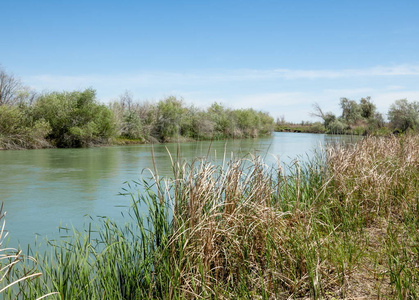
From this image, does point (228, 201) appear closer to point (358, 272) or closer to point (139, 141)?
point (358, 272)

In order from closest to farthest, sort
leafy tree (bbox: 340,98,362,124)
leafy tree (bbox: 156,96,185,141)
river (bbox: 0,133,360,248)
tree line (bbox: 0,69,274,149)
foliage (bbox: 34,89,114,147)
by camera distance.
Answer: river (bbox: 0,133,360,248) → leafy tree (bbox: 340,98,362,124) → tree line (bbox: 0,69,274,149) → foliage (bbox: 34,89,114,147) → leafy tree (bbox: 156,96,185,141)

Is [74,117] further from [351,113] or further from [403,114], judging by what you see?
[403,114]

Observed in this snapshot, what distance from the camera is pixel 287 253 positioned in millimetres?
3098

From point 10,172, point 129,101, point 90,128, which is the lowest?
point 10,172

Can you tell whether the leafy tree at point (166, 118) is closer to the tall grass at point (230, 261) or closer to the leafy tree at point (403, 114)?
the leafy tree at point (403, 114)

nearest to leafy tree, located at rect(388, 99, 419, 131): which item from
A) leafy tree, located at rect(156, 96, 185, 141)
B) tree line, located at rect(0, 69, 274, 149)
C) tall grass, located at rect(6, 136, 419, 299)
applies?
tree line, located at rect(0, 69, 274, 149)

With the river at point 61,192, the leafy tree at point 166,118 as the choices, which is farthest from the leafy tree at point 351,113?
the leafy tree at point 166,118

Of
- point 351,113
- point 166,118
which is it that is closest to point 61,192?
point 351,113

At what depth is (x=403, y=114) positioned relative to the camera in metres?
29.8

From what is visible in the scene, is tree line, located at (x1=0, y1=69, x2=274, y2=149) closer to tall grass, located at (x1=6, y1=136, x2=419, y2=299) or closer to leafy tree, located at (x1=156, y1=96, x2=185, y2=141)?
leafy tree, located at (x1=156, y1=96, x2=185, y2=141)

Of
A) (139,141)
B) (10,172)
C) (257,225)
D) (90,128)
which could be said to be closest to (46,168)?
(10,172)

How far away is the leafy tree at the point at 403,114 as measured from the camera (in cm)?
2815

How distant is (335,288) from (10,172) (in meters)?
13.8

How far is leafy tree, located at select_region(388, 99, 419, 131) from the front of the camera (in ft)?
92.4
